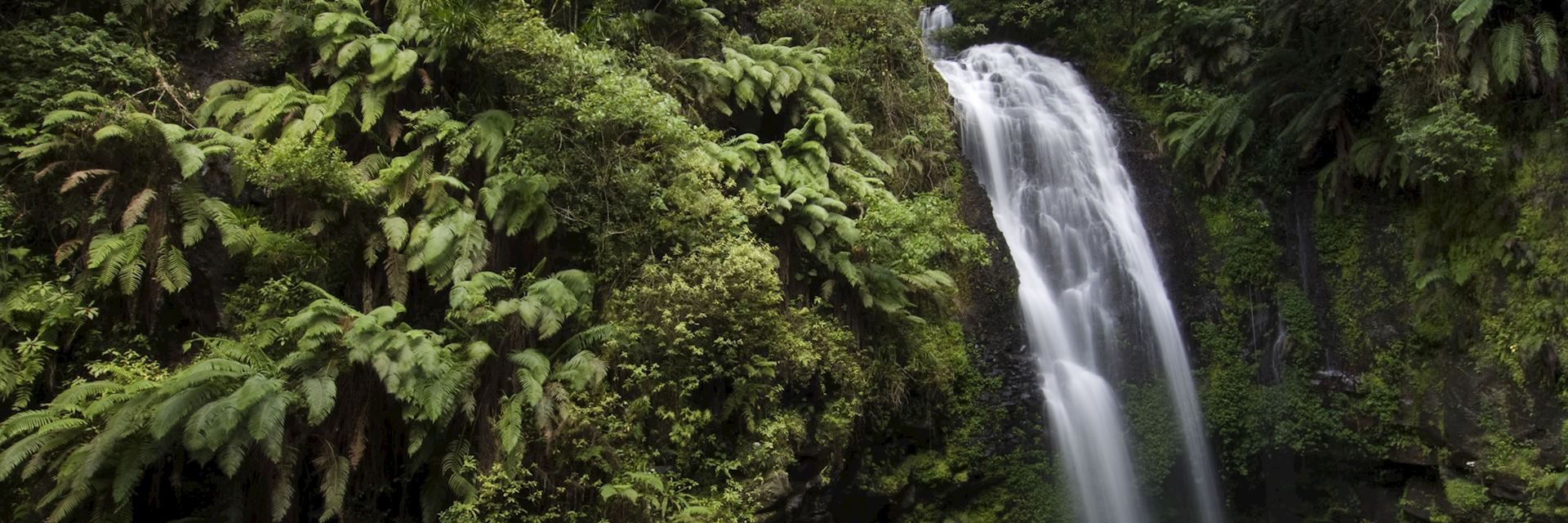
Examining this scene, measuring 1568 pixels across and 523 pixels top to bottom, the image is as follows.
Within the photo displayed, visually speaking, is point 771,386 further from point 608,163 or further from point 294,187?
point 294,187

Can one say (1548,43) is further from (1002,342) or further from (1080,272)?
(1002,342)

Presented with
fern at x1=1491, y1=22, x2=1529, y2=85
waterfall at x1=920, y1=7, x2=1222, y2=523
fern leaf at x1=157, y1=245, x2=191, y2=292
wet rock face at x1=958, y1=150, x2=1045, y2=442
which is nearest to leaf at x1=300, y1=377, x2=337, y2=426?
fern leaf at x1=157, y1=245, x2=191, y2=292

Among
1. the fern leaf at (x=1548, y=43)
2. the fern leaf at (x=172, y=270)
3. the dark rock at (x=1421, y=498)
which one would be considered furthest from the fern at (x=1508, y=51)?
the fern leaf at (x=172, y=270)

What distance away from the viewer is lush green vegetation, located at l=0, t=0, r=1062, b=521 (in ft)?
25.4

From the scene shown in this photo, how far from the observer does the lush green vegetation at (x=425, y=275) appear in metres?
7.74

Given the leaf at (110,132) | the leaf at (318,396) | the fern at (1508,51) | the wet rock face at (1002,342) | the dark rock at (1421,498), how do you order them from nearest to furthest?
the leaf at (318,396) < the leaf at (110,132) < the fern at (1508,51) < the dark rock at (1421,498) < the wet rock face at (1002,342)

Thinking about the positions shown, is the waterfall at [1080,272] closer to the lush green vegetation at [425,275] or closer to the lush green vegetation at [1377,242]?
the lush green vegetation at [1377,242]

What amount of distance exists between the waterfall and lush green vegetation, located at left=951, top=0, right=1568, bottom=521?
77 centimetres

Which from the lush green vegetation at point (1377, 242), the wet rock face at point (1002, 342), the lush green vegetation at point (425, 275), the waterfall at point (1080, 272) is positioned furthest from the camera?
the waterfall at point (1080, 272)

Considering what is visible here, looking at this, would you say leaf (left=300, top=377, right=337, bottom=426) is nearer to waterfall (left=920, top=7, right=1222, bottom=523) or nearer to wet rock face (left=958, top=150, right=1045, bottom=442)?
wet rock face (left=958, top=150, right=1045, bottom=442)

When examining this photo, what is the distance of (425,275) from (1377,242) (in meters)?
12.8

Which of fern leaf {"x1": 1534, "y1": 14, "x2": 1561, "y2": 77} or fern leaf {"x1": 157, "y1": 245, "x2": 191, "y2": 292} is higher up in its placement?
fern leaf {"x1": 1534, "y1": 14, "x2": 1561, "y2": 77}

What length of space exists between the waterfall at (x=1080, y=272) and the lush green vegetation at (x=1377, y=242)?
772 mm

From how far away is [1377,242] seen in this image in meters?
13.5
